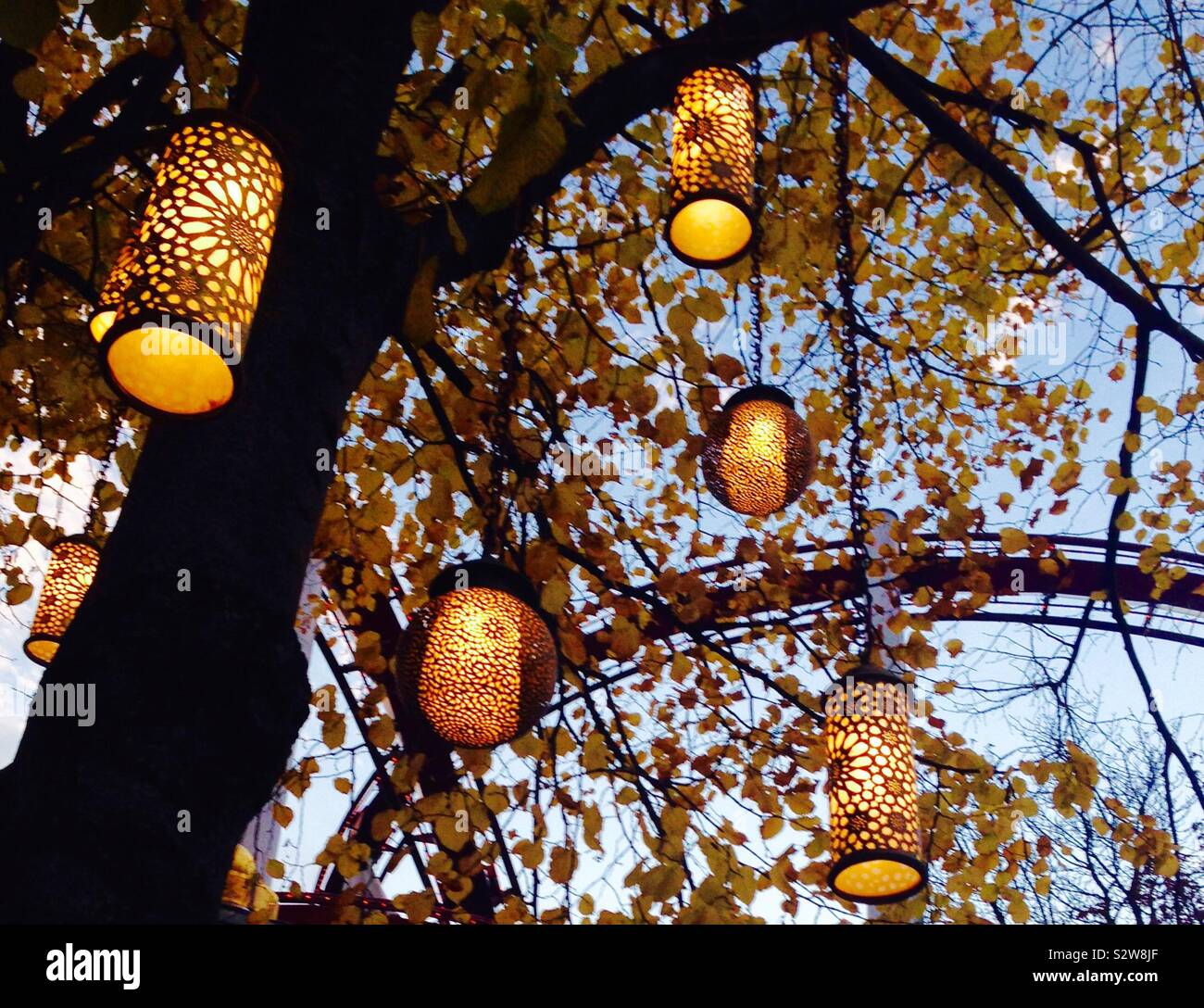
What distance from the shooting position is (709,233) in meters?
3.11

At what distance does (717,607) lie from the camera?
20.9ft

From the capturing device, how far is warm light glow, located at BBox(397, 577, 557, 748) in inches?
97.3

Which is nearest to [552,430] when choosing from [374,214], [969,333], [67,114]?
[374,214]

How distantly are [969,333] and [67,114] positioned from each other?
5.68 metres

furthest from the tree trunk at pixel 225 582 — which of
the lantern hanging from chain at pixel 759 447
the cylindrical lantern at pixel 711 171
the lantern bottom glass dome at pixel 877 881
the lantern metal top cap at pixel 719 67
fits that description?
the lantern bottom glass dome at pixel 877 881

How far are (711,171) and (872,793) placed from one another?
1.83m

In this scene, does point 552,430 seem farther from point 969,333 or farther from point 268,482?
point 969,333

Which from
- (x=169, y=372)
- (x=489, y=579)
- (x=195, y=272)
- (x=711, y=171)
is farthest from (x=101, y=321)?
(x=711, y=171)

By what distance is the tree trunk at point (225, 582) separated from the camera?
1.72 m

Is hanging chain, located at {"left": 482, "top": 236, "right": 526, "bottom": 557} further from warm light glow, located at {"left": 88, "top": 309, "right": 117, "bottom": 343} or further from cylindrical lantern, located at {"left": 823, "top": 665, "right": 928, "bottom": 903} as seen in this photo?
cylindrical lantern, located at {"left": 823, "top": 665, "right": 928, "bottom": 903}

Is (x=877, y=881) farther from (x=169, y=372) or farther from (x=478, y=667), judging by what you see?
(x=169, y=372)

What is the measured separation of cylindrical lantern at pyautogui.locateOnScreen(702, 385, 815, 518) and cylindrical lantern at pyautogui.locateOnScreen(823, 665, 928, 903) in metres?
0.80

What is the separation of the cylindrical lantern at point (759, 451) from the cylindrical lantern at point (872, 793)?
80 cm
